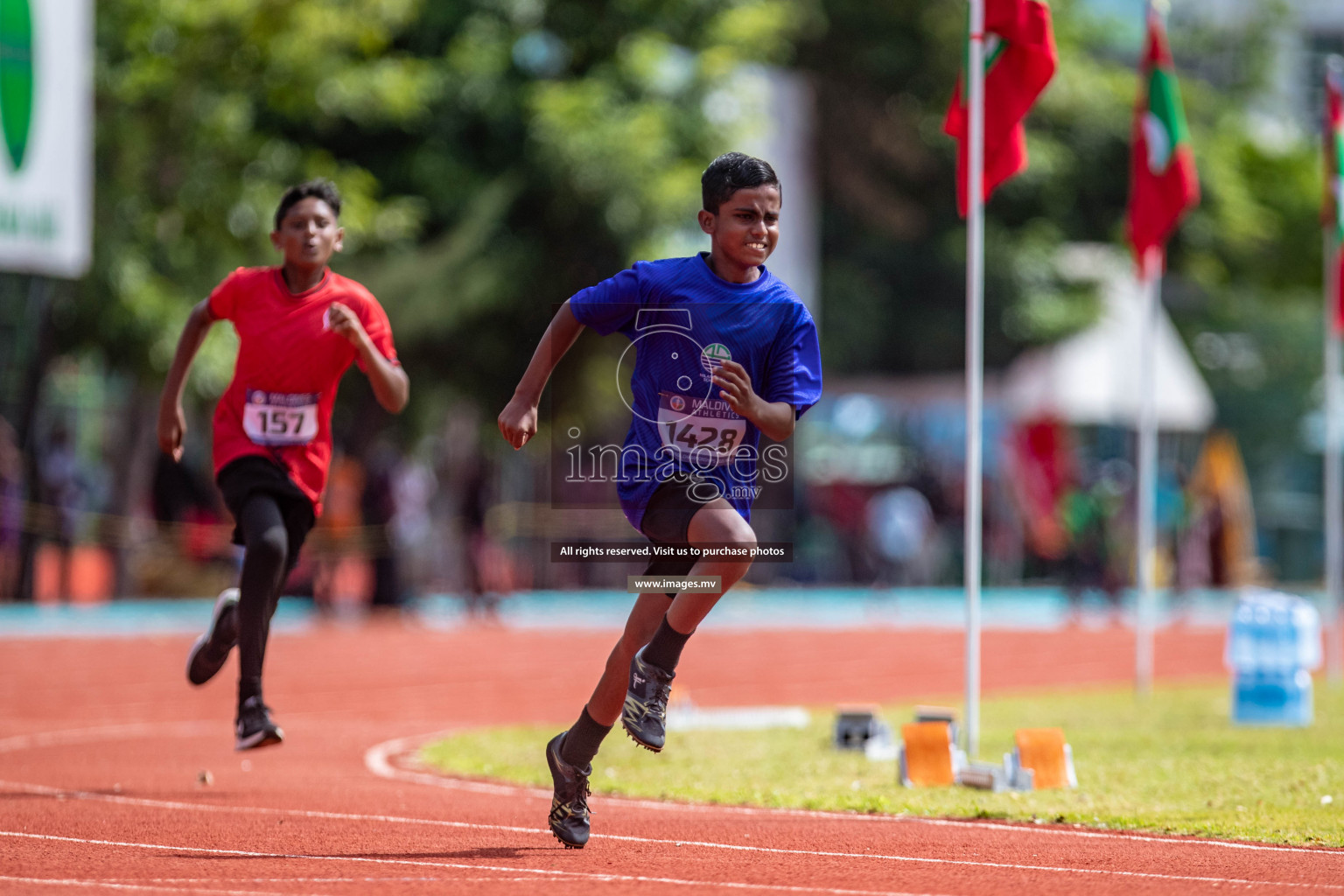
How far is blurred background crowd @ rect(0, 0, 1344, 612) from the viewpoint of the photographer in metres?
22.7

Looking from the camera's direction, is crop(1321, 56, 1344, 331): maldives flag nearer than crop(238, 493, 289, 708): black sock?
No

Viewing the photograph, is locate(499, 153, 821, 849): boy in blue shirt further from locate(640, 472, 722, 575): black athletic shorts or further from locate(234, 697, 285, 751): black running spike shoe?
locate(234, 697, 285, 751): black running spike shoe

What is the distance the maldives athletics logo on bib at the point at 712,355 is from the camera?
6234 mm

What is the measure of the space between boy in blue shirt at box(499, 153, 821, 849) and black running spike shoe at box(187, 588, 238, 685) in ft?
8.20

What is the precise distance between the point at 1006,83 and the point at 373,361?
14.0 feet

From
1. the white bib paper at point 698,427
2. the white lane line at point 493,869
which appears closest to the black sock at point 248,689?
the white lane line at point 493,869

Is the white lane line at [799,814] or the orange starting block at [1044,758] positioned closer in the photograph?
the white lane line at [799,814]

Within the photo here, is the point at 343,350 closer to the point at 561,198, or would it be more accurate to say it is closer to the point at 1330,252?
the point at 1330,252

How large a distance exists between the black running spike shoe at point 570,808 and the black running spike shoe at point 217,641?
8.07 feet

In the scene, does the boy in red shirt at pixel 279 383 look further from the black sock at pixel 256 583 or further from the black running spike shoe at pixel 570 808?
the black running spike shoe at pixel 570 808

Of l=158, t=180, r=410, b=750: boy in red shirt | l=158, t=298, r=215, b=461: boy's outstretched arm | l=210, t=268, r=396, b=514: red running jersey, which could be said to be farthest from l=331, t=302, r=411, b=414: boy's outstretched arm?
l=158, t=298, r=215, b=461: boy's outstretched arm

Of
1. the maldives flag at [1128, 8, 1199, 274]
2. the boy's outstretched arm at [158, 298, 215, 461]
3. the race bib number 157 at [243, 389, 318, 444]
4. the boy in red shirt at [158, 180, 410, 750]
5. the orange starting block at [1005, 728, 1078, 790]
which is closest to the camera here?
the boy in red shirt at [158, 180, 410, 750]

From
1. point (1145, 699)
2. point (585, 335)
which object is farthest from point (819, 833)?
point (585, 335)

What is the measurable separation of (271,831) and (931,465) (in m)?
28.0
